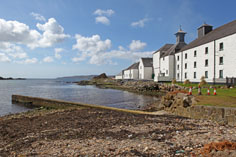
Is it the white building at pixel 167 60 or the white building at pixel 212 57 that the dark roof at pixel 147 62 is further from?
the white building at pixel 212 57

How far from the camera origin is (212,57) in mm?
29094

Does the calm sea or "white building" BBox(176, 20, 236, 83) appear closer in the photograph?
the calm sea

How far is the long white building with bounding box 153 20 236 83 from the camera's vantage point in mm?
25641

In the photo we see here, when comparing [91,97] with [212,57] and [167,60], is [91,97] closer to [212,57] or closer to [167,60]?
[212,57]

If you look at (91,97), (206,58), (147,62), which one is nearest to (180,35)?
(147,62)

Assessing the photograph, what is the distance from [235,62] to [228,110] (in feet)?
66.0

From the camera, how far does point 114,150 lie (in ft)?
17.0

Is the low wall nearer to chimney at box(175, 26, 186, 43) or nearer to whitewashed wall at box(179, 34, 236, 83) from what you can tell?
whitewashed wall at box(179, 34, 236, 83)

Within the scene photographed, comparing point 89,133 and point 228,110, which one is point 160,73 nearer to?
point 228,110

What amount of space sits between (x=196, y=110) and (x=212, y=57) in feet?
75.7

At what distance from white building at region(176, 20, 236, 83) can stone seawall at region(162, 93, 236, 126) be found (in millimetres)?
16809

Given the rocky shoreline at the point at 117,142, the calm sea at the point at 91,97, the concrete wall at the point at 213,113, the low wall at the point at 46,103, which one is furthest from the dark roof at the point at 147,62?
the rocky shoreline at the point at 117,142

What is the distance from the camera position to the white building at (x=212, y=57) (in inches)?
1001

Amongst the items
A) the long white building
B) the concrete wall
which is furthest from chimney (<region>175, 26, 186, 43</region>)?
the concrete wall
